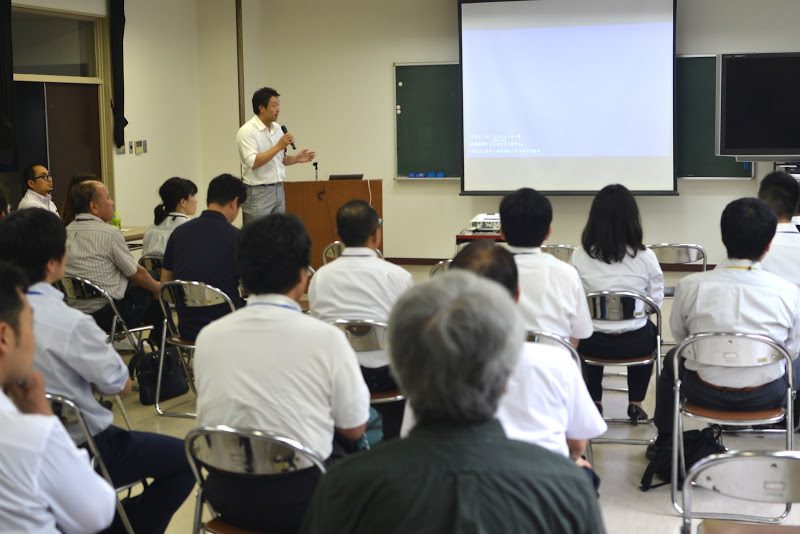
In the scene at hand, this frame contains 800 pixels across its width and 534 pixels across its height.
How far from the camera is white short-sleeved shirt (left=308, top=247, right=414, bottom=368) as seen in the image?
148 inches

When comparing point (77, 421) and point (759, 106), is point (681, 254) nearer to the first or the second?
point (759, 106)

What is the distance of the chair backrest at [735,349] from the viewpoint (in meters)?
3.41

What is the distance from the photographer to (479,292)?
1.37 metres

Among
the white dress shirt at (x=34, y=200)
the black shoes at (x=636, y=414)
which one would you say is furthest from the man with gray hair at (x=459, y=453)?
the white dress shirt at (x=34, y=200)

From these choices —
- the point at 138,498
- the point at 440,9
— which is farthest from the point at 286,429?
the point at 440,9

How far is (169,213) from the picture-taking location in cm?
582

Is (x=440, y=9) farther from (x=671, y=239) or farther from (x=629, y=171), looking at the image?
(x=671, y=239)

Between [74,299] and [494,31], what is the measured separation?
17.7ft

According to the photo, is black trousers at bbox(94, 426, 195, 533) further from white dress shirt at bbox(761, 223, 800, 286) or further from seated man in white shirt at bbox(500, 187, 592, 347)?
white dress shirt at bbox(761, 223, 800, 286)

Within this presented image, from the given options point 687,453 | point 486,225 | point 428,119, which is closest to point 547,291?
point 687,453

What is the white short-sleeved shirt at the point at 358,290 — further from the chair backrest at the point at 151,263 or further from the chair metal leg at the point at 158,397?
the chair backrest at the point at 151,263

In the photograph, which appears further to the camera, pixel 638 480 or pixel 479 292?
pixel 638 480

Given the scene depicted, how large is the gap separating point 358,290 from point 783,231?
212 cm

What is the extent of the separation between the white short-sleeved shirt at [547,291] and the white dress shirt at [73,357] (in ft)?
5.10
